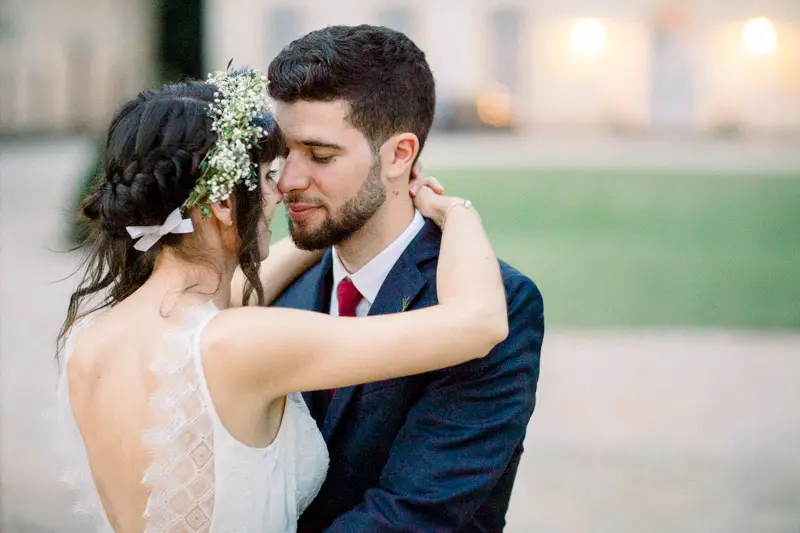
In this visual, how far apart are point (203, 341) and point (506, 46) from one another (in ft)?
129

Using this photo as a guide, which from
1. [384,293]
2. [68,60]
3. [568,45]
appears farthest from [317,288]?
[568,45]

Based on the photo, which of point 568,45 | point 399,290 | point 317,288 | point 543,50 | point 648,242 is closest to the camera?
point 399,290

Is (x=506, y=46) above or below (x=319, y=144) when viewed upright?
above

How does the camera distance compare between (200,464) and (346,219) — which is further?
(346,219)

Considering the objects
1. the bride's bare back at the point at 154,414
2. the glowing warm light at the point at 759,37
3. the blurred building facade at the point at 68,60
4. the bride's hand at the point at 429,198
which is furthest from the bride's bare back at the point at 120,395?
the glowing warm light at the point at 759,37

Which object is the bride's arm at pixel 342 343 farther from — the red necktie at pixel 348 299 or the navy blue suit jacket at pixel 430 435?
the red necktie at pixel 348 299

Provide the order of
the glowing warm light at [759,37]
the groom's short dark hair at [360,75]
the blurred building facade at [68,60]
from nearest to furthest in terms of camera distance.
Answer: the groom's short dark hair at [360,75] < the blurred building facade at [68,60] < the glowing warm light at [759,37]

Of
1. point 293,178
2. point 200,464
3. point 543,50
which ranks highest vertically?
point 543,50

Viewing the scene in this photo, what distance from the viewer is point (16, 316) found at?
1052 centimetres

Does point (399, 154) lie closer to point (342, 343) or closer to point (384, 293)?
point (384, 293)

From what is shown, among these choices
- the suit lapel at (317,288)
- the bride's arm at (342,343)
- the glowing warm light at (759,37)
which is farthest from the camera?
the glowing warm light at (759,37)

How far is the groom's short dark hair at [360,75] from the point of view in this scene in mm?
3111

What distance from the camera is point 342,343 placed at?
257 centimetres

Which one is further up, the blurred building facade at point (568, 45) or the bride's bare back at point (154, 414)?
the blurred building facade at point (568, 45)
